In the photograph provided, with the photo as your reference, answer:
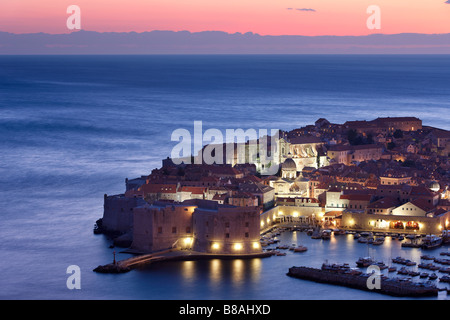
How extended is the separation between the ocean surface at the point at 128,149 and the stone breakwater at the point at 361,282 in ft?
0.69

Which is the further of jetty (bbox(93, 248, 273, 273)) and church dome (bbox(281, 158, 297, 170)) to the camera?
church dome (bbox(281, 158, 297, 170))

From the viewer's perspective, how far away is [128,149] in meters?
36.8

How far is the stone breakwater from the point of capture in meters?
16.3

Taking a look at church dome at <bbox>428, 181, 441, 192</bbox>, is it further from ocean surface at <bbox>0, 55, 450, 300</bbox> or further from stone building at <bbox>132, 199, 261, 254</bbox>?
stone building at <bbox>132, 199, 261, 254</bbox>

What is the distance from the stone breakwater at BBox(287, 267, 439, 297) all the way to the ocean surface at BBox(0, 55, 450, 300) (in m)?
0.21

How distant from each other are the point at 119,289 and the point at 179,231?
2.55 metres

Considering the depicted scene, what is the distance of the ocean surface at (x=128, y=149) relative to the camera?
17422 millimetres

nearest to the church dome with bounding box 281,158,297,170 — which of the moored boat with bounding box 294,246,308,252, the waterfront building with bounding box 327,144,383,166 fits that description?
the waterfront building with bounding box 327,144,383,166

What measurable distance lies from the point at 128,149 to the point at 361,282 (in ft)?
68.8

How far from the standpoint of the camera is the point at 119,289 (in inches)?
674
